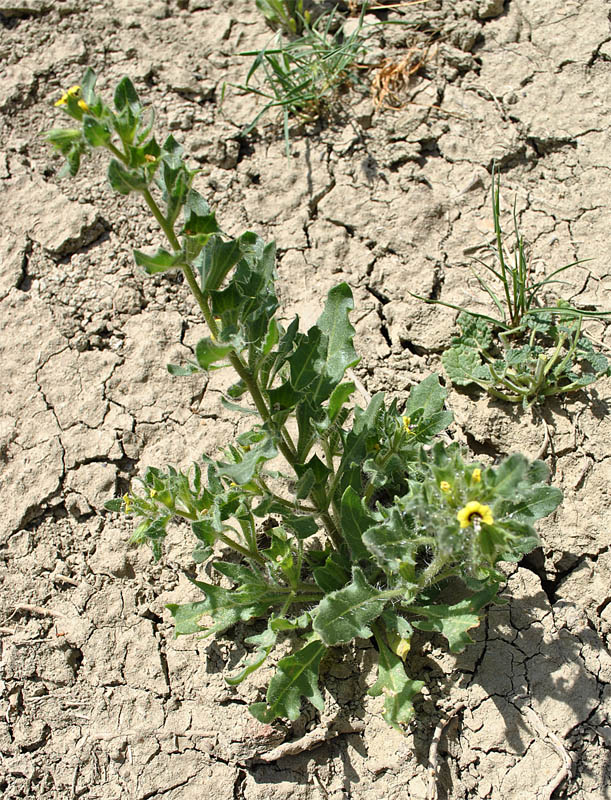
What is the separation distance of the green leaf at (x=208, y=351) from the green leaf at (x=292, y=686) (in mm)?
1244

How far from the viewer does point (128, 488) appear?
3537 millimetres

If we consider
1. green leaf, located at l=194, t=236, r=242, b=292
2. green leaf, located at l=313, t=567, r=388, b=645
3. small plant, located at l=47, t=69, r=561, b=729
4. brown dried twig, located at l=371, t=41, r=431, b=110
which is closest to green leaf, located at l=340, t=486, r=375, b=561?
small plant, located at l=47, t=69, r=561, b=729

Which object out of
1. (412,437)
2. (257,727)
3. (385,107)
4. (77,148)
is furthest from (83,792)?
(385,107)

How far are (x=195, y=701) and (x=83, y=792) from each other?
22.4 inches

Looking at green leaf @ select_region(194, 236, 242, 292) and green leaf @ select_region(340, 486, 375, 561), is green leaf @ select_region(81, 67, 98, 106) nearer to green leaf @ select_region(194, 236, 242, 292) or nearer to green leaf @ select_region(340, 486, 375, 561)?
green leaf @ select_region(194, 236, 242, 292)

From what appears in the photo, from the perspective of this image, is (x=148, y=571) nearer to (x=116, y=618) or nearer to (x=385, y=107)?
(x=116, y=618)

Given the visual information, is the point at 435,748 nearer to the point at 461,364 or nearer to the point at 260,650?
the point at 260,650

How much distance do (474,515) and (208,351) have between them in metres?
0.95

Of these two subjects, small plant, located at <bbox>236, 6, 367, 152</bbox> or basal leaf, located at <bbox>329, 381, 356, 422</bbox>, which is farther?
small plant, located at <bbox>236, 6, 367, 152</bbox>

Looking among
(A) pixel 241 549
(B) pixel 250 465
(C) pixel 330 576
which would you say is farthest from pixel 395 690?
(B) pixel 250 465

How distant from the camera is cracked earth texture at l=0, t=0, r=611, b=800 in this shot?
291 cm

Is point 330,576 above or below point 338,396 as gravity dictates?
below

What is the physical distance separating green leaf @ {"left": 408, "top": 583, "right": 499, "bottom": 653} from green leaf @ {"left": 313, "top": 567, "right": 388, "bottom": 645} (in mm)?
220

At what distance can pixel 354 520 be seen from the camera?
282cm
